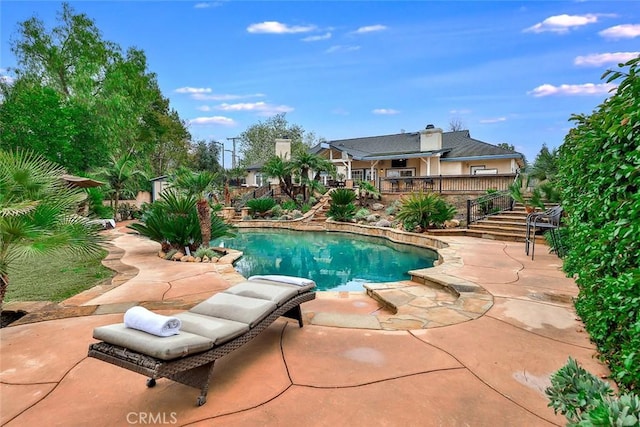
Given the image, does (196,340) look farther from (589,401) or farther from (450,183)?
(450,183)

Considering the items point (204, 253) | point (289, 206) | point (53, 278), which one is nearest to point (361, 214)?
point (289, 206)

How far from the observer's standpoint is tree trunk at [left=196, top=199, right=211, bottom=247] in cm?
761

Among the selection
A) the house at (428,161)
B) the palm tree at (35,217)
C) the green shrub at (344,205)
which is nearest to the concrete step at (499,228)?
the house at (428,161)

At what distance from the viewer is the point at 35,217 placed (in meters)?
3.31

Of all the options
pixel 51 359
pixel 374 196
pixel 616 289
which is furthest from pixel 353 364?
pixel 374 196

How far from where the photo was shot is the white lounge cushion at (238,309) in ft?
9.11

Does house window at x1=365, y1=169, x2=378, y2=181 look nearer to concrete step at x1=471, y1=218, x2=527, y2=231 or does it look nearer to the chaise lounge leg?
concrete step at x1=471, y1=218, x2=527, y2=231

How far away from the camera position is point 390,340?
319 centimetres

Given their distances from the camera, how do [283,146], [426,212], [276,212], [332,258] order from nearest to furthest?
1. [332,258]
2. [426,212]
3. [276,212]
4. [283,146]

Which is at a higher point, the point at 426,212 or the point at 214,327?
the point at 426,212

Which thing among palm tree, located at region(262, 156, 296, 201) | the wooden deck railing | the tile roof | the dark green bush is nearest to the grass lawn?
the dark green bush

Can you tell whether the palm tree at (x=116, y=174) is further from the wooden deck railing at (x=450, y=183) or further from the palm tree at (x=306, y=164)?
the wooden deck railing at (x=450, y=183)

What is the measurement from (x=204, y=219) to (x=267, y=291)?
497 cm

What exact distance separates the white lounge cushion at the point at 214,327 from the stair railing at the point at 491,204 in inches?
467
